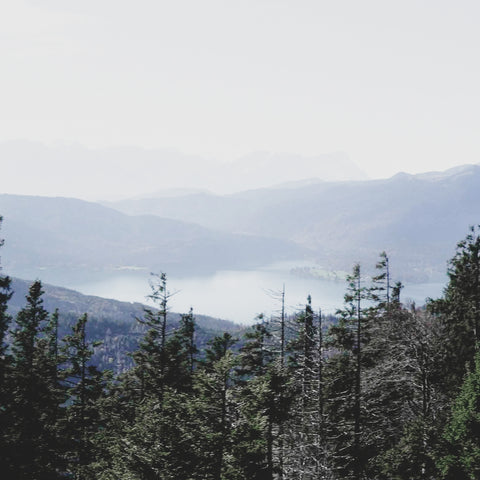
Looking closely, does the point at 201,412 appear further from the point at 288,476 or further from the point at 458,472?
the point at 458,472

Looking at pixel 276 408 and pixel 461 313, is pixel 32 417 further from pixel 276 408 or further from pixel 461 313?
pixel 461 313

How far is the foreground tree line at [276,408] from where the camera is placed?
1708cm

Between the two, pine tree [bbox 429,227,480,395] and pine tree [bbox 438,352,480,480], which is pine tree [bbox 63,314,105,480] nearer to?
pine tree [bbox 438,352,480,480]

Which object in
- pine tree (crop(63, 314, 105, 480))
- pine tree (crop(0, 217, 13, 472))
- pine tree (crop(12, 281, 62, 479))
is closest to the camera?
pine tree (crop(0, 217, 13, 472))

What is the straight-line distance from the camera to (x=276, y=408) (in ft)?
66.6

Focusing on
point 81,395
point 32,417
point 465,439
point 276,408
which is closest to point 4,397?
point 32,417

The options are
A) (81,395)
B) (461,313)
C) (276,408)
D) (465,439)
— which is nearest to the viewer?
(276,408)

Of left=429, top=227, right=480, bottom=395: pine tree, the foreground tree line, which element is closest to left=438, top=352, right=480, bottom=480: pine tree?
the foreground tree line

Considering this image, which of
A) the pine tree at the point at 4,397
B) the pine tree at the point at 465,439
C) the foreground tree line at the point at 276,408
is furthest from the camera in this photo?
the pine tree at the point at 4,397

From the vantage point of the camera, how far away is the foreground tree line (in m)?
17.1

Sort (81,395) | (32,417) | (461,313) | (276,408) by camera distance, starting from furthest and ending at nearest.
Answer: (81,395), (461,313), (32,417), (276,408)

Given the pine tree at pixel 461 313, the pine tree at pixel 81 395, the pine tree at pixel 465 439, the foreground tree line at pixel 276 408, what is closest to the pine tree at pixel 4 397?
the foreground tree line at pixel 276 408

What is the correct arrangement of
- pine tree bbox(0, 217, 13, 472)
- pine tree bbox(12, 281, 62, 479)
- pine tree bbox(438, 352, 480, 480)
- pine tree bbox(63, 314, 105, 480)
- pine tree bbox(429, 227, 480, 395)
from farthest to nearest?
pine tree bbox(63, 314, 105, 480)
pine tree bbox(429, 227, 480, 395)
pine tree bbox(12, 281, 62, 479)
pine tree bbox(0, 217, 13, 472)
pine tree bbox(438, 352, 480, 480)

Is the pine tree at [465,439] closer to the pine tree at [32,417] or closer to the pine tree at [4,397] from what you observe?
the pine tree at [32,417]
